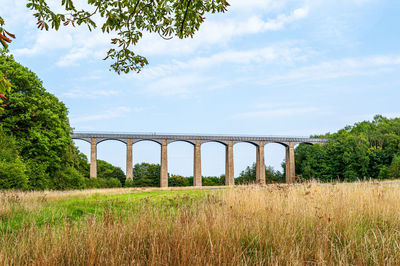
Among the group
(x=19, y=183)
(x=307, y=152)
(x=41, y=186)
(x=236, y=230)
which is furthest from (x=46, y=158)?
(x=307, y=152)

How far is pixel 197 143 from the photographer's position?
158 feet

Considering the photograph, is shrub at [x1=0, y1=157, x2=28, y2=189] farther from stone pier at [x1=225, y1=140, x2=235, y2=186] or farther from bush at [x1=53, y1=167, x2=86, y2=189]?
stone pier at [x1=225, y1=140, x2=235, y2=186]

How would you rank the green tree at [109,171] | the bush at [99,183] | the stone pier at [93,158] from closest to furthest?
the bush at [99,183] → the stone pier at [93,158] → the green tree at [109,171]

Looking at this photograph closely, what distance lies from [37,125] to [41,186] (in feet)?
13.8

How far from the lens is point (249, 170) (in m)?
58.5

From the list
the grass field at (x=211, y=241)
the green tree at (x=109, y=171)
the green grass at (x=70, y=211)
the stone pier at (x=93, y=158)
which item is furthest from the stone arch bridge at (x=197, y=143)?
the grass field at (x=211, y=241)

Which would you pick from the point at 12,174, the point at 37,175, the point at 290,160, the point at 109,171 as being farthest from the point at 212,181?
the point at 12,174

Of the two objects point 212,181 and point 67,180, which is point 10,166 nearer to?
point 67,180

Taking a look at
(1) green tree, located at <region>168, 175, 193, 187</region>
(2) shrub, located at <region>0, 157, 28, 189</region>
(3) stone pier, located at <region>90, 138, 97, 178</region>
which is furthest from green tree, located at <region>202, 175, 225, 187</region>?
(2) shrub, located at <region>0, 157, 28, 189</region>

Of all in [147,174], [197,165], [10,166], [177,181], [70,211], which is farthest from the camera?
[177,181]

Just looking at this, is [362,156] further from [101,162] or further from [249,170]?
[101,162]

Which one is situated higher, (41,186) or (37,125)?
(37,125)

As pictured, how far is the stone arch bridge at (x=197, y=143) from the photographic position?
4391 centimetres

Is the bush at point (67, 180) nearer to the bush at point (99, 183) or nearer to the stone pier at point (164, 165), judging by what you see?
the bush at point (99, 183)
